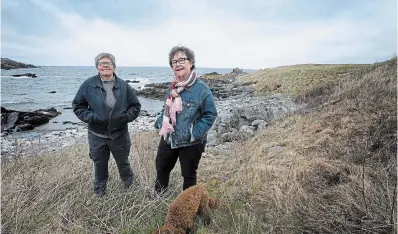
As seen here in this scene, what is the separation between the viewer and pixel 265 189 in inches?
145

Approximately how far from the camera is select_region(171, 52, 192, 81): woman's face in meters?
2.93

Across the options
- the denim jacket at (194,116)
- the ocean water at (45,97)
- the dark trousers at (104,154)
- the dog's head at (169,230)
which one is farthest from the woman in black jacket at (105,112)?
the ocean water at (45,97)

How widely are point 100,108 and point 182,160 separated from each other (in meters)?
1.13

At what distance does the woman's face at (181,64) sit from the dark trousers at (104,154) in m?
1.12

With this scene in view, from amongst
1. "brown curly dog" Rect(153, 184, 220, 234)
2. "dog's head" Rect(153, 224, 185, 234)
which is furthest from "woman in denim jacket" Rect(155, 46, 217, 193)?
"dog's head" Rect(153, 224, 185, 234)

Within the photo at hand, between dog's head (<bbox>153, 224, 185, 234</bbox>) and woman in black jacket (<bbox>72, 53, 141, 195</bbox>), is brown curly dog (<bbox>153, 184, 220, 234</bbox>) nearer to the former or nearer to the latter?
dog's head (<bbox>153, 224, 185, 234</bbox>)

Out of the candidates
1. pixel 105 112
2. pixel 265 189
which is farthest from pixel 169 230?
pixel 265 189

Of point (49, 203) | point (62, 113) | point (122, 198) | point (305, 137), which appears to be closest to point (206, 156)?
point (305, 137)

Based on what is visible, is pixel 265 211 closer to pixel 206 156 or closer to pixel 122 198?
pixel 122 198

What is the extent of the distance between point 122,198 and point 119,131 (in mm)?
805

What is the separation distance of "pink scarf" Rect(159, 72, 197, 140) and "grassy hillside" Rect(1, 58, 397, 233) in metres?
0.83

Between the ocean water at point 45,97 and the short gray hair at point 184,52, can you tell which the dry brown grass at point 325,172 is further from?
the ocean water at point 45,97

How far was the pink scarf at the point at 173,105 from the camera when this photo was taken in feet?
9.77

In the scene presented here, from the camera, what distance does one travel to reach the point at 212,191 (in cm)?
409
